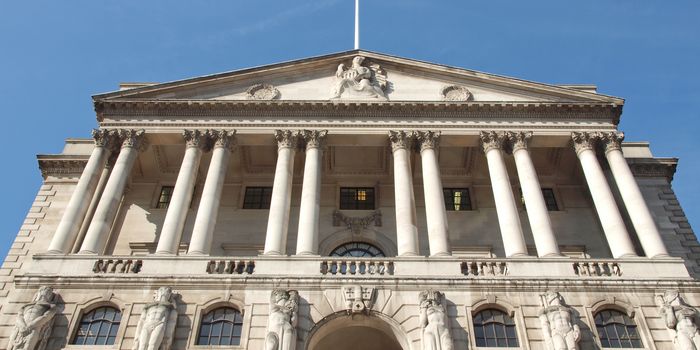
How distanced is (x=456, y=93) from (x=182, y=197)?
15.4 meters

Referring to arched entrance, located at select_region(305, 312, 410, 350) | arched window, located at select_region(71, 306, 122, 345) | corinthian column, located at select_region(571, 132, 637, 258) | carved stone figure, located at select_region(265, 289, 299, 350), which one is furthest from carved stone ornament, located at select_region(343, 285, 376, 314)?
corinthian column, located at select_region(571, 132, 637, 258)

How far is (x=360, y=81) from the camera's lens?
33.9 m

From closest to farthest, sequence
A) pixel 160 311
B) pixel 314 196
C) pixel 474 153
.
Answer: pixel 160 311 → pixel 314 196 → pixel 474 153

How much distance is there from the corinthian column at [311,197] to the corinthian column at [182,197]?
525 centimetres

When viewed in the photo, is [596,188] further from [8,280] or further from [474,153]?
[8,280]

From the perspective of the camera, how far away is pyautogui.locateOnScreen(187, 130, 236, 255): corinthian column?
26966 mm

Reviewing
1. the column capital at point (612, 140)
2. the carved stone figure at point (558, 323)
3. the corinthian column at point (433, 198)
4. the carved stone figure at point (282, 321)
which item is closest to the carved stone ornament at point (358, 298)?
the carved stone figure at point (282, 321)

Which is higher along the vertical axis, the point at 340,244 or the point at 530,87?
the point at 530,87

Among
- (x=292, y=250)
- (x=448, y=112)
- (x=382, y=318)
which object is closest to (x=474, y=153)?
(x=448, y=112)

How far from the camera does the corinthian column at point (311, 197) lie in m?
27.1

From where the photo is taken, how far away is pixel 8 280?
97.2ft

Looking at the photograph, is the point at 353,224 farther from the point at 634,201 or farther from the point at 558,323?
the point at 634,201

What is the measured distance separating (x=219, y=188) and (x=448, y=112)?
1235 cm

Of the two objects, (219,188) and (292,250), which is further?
(292,250)
